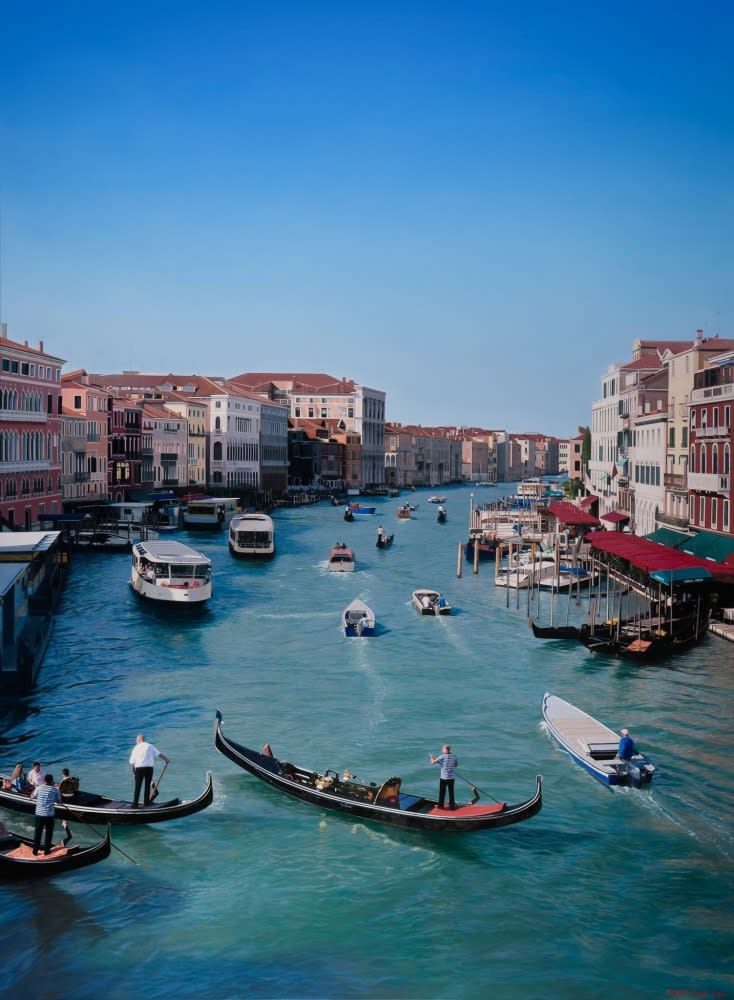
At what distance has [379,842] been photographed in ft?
49.9

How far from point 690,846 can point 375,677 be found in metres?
11.5

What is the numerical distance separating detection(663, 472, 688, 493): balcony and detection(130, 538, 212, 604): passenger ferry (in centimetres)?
1795

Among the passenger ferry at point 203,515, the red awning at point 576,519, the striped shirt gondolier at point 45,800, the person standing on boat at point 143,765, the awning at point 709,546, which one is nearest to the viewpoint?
the striped shirt gondolier at point 45,800

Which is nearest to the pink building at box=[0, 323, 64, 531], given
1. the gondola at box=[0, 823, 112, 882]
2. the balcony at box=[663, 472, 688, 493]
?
the balcony at box=[663, 472, 688, 493]

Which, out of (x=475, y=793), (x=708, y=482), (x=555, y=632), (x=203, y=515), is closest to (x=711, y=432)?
(x=708, y=482)

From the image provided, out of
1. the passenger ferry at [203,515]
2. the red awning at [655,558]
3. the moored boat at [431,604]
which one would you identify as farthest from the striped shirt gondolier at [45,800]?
the passenger ferry at [203,515]

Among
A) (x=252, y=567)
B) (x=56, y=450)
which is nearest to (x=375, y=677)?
(x=252, y=567)

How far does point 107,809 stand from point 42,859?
1.86 meters

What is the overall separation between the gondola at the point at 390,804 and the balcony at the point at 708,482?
2088 centimetres

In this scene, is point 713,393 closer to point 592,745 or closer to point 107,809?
point 592,745

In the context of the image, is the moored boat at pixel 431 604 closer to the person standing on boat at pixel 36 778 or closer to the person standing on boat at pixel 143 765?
the person standing on boat at pixel 143 765

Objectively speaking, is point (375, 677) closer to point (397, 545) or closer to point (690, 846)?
point (690, 846)

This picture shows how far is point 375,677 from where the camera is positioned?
84.3ft

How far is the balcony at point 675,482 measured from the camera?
39.9 metres
